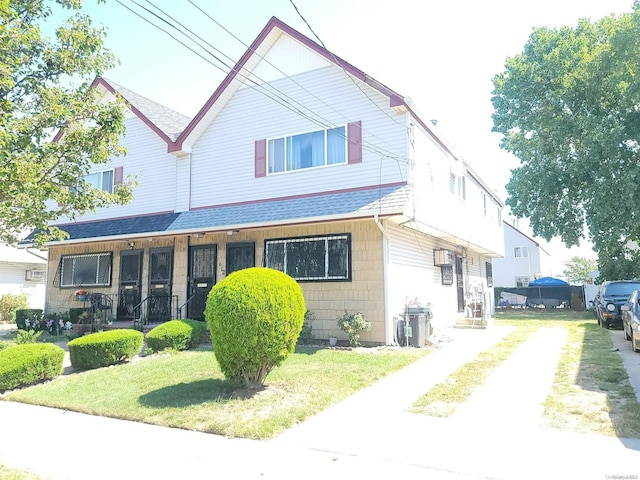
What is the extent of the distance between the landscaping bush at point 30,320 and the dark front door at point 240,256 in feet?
24.0

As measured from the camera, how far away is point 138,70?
9.41 meters

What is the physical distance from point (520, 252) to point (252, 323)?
4204 centimetres

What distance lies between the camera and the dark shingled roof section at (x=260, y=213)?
432 inches

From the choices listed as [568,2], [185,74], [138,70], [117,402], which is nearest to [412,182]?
[568,2]

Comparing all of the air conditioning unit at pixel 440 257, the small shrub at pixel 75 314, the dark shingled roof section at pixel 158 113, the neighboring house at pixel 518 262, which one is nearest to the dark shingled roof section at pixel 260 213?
the small shrub at pixel 75 314

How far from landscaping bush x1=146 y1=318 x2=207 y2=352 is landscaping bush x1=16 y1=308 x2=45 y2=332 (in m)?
A: 7.20

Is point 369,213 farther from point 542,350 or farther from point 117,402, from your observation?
point 117,402

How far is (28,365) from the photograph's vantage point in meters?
8.02

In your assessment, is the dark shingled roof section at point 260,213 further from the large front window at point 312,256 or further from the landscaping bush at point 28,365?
the landscaping bush at point 28,365

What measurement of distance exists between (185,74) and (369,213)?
4.91 meters

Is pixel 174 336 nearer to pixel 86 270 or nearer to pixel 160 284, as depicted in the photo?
pixel 160 284

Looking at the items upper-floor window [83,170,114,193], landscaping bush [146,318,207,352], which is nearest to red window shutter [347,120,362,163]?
landscaping bush [146,318,207,352]

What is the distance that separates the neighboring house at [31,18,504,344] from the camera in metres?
11.5

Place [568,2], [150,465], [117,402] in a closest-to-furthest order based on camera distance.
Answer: [150,465], [117,402], [568,2]
